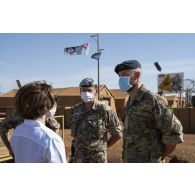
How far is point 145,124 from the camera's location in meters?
3.31

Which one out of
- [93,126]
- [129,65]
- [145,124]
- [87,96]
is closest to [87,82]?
[87,96]

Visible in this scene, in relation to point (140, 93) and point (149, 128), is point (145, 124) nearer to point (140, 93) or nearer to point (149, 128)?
point (149, 128)

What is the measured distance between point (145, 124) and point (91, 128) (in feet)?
3.34

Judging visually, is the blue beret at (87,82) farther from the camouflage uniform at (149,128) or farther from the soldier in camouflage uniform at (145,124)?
the camouflage uniform at (149,128)

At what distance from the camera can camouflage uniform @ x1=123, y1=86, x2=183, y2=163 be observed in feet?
10.6

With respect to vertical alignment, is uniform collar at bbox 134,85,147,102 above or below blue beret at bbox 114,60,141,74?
below

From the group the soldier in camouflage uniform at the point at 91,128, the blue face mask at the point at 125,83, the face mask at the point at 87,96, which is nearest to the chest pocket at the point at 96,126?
the soldier in camouflage uniform at the point at 91,128

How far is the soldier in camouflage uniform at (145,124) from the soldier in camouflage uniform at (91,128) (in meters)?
0.70

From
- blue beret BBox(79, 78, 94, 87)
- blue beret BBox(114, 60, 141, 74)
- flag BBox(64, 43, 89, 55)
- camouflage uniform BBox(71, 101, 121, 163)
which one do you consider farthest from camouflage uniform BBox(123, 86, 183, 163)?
flag BBox(64, 43, 89, 55)

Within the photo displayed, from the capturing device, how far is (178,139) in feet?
10.6

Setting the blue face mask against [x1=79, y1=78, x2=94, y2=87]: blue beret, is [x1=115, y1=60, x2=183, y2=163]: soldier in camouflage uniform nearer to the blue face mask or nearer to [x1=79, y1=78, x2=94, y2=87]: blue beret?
the blue face mask
